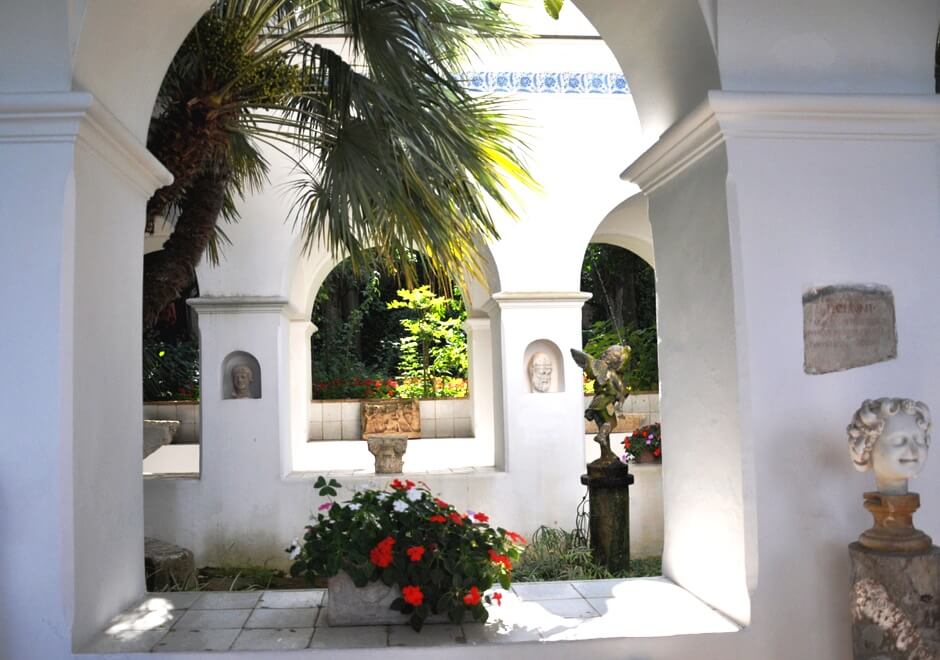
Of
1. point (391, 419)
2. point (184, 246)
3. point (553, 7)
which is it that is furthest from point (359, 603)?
point (391, 419)

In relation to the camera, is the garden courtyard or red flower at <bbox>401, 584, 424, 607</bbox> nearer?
the garden courtyard

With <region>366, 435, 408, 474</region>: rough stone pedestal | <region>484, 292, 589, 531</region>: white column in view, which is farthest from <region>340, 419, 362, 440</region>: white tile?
<region>484, 292, 589, 531</region>: white column

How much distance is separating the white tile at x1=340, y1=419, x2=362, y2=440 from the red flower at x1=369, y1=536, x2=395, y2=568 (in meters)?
12.7

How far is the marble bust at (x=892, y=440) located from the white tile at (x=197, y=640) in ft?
8.66

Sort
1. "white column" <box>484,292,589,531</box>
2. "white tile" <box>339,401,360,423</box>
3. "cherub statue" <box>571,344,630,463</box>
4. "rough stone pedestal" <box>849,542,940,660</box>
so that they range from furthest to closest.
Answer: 1. "white tile" <box>339,401,360,423</box>
2. "white column" <box>484,292,589,531</box>
3. "cherub statue" <box>571,344,630,463</box>
4. "rough stone pedestal" <box>849,542,940,660</box>

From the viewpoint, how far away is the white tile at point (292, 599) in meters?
4.20

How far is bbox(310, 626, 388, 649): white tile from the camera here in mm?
3534

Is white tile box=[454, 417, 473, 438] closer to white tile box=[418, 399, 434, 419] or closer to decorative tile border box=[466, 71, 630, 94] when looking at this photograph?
white tile box=[418, 399, 434, 419]

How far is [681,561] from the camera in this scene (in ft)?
14.3

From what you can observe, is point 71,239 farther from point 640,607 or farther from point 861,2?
point 861,2

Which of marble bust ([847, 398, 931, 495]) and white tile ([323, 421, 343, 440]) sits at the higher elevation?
marble bust ([847, 398, 931, 495])

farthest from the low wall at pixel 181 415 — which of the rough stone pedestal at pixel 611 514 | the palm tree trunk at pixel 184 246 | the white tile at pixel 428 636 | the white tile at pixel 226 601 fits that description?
the white tile at pixel 428 636

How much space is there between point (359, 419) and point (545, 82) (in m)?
8.64

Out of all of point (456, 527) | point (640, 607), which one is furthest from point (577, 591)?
point (456, 527)
